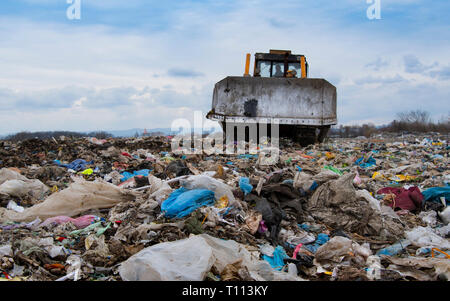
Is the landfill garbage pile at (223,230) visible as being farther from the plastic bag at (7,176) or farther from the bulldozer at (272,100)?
the bulldozer at (272,100)

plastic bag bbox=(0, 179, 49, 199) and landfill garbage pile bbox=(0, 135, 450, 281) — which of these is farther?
plastic bag bbox=(0, 179, 49, 199)

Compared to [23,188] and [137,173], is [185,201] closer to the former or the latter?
[23,188]

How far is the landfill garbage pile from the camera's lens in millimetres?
2311

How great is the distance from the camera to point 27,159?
701 centimetres

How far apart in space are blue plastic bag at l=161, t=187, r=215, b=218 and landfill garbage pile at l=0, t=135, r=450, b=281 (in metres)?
0.01

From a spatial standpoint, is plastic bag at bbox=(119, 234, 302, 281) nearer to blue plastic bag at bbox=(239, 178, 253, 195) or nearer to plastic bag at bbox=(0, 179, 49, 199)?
blue plastic bag at bbox=(239, 178, 253, 195)

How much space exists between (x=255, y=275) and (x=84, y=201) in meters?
2.11

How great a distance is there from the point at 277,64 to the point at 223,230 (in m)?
7.59

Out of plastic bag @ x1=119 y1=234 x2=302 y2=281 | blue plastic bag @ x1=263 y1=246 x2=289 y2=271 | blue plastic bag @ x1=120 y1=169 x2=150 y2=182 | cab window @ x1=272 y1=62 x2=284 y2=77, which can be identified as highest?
cab window @ x1=272 y1=62 x2=284 y2=77

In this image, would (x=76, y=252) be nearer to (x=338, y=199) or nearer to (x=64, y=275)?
(x=64, y=275)

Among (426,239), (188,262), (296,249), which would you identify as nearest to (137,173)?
(296,249)

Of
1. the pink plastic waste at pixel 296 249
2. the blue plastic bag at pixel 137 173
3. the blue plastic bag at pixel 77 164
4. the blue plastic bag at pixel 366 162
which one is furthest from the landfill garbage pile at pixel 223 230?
the blue plastic bag at pixel 366 162

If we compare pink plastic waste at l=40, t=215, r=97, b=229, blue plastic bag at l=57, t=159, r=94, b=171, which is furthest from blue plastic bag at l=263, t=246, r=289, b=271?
blue plastic bag at l=57, t=159, r=94, b=171
